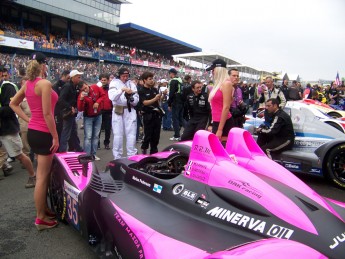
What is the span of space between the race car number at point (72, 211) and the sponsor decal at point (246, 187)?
1552 millimetres

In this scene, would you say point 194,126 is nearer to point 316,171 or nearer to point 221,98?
point 221,98

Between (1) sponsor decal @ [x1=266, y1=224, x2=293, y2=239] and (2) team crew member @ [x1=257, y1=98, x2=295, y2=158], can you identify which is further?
(2) team crew member @ [x1=257, y1=98, x2=295, y2=158]

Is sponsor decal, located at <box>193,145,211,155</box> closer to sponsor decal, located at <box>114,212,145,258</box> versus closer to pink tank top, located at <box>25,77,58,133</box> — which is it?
sponsor decal, located at <box>114,212,145,258</box>

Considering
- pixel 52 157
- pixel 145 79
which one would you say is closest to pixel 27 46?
pixel 145 79

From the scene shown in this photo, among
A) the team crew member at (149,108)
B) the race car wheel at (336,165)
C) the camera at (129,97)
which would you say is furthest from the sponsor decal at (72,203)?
the race car wheel at (336,165)

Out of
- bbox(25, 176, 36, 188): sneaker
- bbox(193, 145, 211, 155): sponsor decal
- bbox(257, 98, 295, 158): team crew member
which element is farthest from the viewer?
bbox(257, 98, 295, 158): team crew member

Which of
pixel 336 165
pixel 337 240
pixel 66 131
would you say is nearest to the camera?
pixel 337 240

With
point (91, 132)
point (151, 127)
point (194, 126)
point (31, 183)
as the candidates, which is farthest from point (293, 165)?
point (31, 183)

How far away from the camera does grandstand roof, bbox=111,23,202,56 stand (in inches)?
1516

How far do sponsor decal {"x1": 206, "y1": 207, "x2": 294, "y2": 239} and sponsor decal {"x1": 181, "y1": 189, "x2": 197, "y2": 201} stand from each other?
0.55ft

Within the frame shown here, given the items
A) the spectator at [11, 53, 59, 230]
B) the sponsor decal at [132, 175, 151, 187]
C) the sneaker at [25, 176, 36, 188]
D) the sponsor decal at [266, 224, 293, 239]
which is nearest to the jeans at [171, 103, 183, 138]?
the sneaker at [25, 176, 36, 188]

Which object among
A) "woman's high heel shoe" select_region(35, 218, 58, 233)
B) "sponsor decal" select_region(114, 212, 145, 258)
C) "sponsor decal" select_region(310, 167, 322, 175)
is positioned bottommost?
"woman's high heel shoe" select_region(35, 218, 58, 233)

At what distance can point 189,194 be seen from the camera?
2277mm

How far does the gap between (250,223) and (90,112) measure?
450cm
